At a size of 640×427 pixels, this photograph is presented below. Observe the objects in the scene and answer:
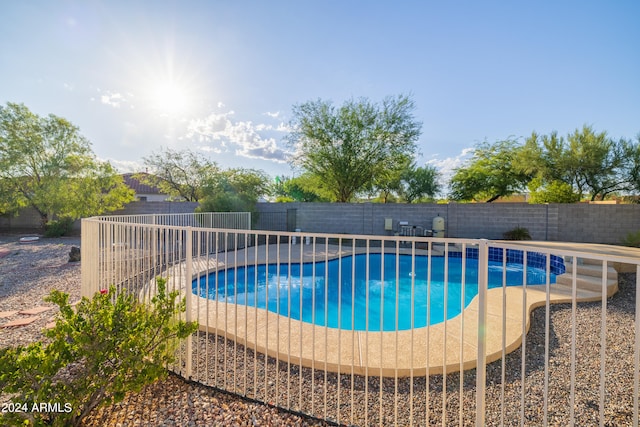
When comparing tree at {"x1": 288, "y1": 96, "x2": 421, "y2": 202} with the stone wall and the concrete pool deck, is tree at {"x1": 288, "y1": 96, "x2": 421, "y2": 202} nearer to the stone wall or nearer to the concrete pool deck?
the stone wall

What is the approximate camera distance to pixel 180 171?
16.9 meters

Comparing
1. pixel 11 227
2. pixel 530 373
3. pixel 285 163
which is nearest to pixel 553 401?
pixel 530 373

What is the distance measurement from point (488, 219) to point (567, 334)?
9.03 meters

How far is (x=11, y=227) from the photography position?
14.7m

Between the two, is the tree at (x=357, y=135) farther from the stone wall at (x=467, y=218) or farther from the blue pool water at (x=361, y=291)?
the blue pool water at (x=361, y=291)

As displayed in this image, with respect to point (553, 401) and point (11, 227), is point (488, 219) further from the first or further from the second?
point (11, 227)

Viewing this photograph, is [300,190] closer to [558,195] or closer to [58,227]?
[58,227]

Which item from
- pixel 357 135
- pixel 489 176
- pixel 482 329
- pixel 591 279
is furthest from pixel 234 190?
pixel 489 176

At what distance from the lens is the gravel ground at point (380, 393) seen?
1997 millimetres

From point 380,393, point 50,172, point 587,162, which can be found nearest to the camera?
point 380,393

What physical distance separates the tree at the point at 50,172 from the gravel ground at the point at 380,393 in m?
Answer: 11.5

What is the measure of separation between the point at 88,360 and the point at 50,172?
16.1m

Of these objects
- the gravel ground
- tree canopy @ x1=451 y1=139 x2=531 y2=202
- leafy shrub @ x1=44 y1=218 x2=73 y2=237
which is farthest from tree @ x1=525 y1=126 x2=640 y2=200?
leafy shrub @ x1=44 y1=218 x2=73 y2=237

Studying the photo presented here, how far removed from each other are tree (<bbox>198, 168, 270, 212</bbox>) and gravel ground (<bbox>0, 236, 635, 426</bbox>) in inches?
282
